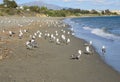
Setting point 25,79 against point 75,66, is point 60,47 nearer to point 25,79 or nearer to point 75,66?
point 75,66

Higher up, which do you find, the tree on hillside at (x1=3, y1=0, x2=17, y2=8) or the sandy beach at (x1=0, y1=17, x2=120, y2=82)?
the sandy beach at (x1=0, y1=17, x2=120, y2=82)

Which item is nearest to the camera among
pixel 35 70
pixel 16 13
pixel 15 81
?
pixel 15 81

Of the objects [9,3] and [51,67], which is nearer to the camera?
[51,67]

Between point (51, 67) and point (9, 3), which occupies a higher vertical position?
point (51, 67)

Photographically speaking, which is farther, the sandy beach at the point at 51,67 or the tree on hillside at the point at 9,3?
the tree on hillside at the point at 9,3

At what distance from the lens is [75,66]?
15.9m

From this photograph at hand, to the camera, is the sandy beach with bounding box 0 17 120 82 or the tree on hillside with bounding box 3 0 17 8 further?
the tree on hillside with bounding box 3 0 17 8

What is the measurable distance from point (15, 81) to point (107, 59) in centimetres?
760

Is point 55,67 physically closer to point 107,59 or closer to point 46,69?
point 46,69

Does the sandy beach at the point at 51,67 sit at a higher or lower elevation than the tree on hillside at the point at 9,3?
higher

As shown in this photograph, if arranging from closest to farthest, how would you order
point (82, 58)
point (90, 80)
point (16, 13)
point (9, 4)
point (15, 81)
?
point (15, 81) → point (90, 80) → point (82, 58) → point (16, 13) → point (9, 4)

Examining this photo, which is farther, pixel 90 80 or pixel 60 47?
pixel 60 47

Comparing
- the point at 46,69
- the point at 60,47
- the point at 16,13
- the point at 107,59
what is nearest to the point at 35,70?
the point at 46,69

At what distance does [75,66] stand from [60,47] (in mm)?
7104
